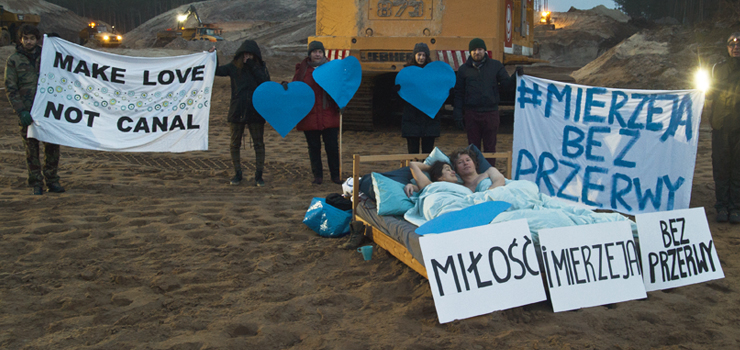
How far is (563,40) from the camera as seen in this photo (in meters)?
35.0

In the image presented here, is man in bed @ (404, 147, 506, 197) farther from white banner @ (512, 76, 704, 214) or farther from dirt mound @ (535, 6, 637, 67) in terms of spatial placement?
dirt mound @ (535, 6, 637, 67)

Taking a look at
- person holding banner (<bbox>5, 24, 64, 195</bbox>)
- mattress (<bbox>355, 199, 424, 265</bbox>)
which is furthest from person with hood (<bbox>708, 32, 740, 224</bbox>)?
person holding banner (<bbox>5, 24, 64, 195</bbox>)

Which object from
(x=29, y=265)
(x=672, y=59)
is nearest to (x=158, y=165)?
(x=29, y=265)

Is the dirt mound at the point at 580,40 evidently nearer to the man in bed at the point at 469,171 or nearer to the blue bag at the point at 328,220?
the man in bed at the point at 469,171

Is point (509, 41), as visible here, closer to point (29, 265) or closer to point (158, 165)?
point (158, 165)

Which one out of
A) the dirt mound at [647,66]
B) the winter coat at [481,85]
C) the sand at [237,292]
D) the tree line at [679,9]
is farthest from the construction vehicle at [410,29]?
the tree line at [679,9]

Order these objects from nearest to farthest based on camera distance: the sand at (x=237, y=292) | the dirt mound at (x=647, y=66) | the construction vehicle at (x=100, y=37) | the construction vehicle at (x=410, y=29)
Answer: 1. the sand at (x=237, y=292)
2. the construction vehicle at (x=410, y=29)
3. the dirt mound at (x=647, y=66)
4. the construction vehicle at (x=100, y=37)

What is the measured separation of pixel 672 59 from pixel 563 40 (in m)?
19.5

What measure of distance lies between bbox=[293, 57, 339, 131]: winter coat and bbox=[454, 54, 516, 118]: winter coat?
55.6 inches

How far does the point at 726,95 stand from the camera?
17.0 ft

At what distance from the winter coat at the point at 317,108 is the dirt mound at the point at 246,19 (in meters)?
39.1

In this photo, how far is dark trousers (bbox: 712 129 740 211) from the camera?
5215 millimetres

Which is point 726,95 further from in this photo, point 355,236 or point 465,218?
point 355,236

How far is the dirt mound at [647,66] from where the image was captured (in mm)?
14938
